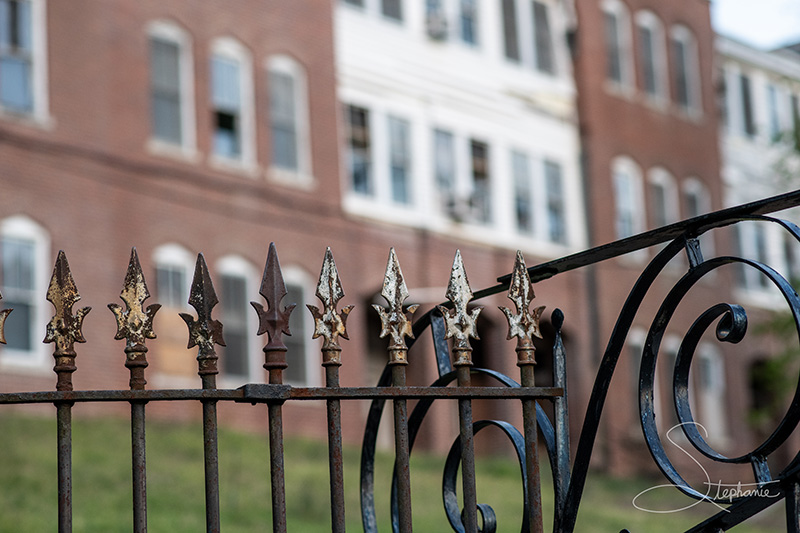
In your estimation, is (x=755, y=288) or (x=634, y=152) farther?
(x=755, y=288)

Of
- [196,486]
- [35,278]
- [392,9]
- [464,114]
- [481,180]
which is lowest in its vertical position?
[196,486]

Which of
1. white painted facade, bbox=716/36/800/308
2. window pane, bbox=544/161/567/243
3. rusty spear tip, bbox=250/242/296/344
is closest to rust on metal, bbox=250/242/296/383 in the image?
rusty spear tip, bbox=250/242/296/344

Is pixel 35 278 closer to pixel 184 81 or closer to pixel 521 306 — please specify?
pixel 184 81

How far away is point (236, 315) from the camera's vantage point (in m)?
22.6

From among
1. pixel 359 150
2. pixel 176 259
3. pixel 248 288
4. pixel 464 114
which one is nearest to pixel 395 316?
pixel 176 259

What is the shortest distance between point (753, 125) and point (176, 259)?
1913 cm

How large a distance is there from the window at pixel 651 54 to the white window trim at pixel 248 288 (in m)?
12.8

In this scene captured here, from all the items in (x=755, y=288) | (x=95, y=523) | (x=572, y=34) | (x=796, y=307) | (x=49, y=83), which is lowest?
(x=95, y=523)

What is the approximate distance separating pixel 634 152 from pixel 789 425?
92.0 ft

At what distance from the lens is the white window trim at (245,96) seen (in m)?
23.3

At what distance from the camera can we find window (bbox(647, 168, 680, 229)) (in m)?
31.0

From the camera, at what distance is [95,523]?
13016 mm

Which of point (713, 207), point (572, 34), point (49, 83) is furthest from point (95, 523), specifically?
point (713, 207)

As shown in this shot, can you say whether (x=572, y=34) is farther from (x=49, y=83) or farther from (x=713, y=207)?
(x=49, y=83)
